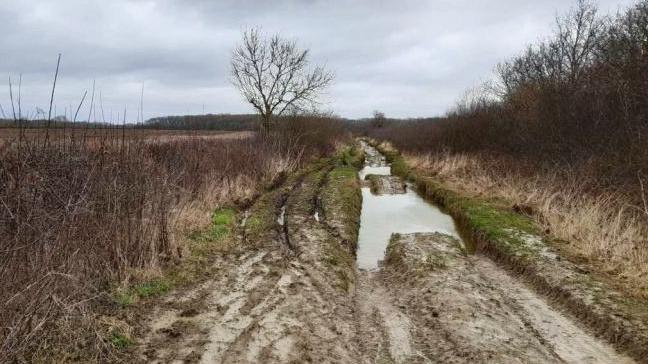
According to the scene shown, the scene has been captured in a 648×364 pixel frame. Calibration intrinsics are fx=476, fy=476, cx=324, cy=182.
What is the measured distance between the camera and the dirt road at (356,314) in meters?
4.78

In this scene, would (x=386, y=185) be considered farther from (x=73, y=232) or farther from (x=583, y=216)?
(x=73, y=232)

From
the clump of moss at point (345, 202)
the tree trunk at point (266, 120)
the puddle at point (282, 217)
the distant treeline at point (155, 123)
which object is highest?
the tree trunk at point (266, 120)

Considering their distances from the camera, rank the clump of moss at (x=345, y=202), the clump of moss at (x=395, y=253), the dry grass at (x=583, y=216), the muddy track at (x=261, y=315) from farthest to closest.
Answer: the clump of moss at (x=345, y=202) → the clump of moss at (x=395, y=253) → the dry grass at (x=583, y=216) → the muddy track at (x=261, y=315)

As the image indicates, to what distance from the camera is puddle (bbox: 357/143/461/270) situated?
9.70 meters

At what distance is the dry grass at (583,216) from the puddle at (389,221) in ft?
5.47

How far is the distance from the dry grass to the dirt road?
4.72 ft

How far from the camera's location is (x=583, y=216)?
352 inches

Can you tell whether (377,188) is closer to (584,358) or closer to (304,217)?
(304,217)

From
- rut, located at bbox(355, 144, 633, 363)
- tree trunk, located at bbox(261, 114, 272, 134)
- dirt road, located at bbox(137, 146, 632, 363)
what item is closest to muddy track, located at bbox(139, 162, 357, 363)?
dirt road, located at bbox(137, 146, 632, 363)

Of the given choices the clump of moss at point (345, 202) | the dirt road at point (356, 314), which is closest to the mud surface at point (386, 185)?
the clump of moss at point (345, 202)

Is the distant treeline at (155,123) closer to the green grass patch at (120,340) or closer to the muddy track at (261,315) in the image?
the green grass patch at (120,340)

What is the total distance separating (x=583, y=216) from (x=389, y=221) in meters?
4.93

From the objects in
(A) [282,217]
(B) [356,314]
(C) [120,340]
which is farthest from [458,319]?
(A) [282,217]

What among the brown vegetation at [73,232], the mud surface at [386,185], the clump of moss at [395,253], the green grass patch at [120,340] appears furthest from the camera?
the mud surface at [386,185]
